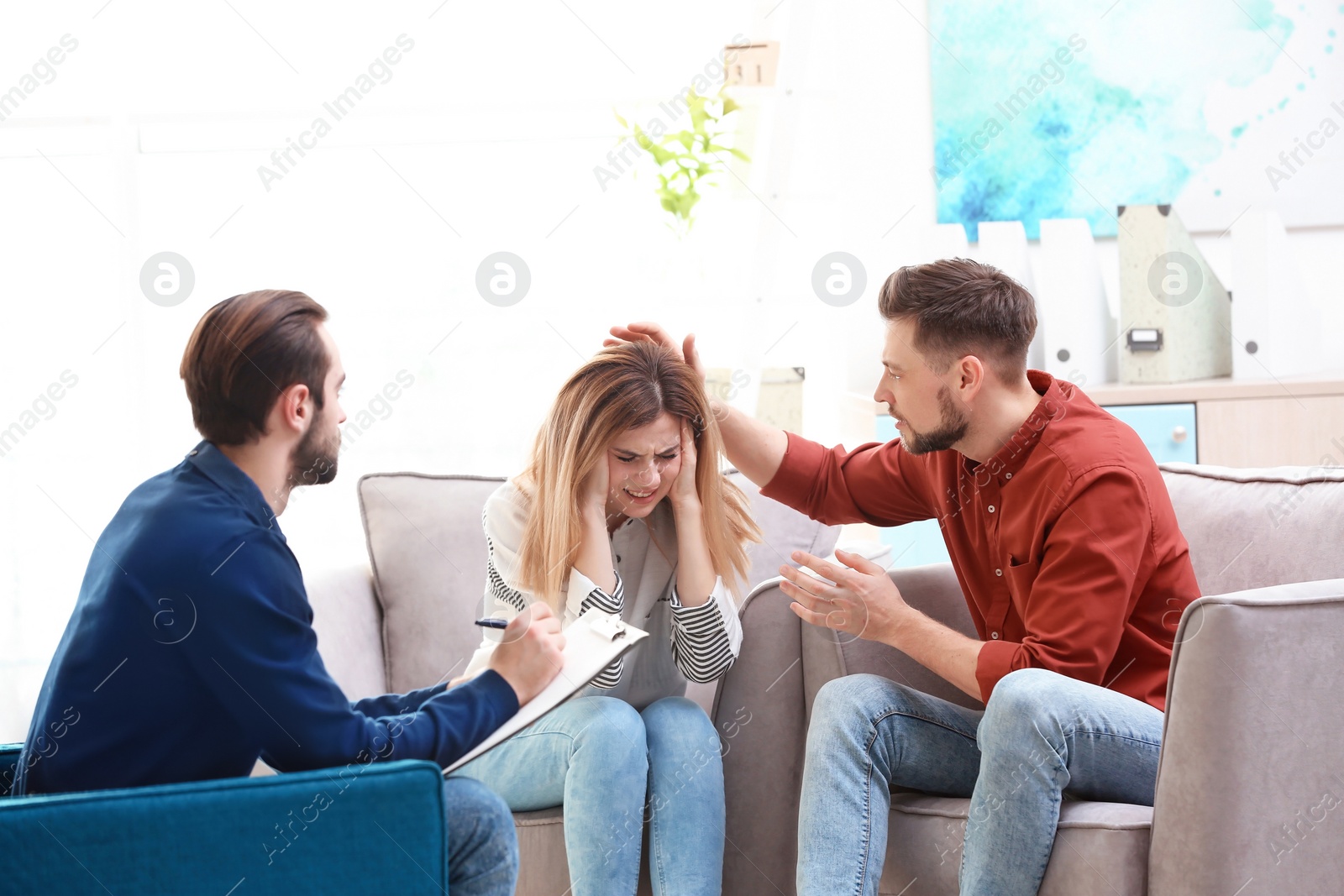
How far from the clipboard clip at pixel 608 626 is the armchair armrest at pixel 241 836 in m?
0.28

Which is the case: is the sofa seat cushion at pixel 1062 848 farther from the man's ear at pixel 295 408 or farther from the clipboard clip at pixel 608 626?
the man's ear at pixel 295 408

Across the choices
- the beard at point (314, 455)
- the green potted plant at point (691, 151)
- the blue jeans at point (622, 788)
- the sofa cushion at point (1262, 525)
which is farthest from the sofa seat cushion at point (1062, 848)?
the green potted plant at point (691, 151)

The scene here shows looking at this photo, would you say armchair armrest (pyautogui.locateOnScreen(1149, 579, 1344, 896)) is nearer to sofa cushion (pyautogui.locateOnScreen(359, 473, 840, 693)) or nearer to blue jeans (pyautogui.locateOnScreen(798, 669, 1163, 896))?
blue jeans (pyautogui.locateOnScreen(798, 669, 1163, 896))

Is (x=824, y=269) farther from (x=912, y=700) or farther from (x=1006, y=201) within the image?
(x=912, y=700)

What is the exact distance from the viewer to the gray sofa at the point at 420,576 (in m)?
1.84

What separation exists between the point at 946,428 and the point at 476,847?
873 mm

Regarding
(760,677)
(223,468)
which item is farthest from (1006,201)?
(223,468)

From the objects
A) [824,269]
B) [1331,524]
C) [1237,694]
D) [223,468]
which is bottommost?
[1237,694]

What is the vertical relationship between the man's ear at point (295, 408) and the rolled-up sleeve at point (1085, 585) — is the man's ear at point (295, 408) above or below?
above

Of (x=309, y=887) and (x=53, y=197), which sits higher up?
(x=53, y=197)

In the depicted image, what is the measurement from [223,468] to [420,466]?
2.01 m

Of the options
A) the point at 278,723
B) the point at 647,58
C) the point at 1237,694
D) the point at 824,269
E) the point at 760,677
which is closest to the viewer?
the point at 278,723

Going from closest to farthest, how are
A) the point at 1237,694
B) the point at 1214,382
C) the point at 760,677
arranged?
the point at 1237,694 < the point at 760,677 < the point at 1214,382

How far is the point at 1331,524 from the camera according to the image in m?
1.57
